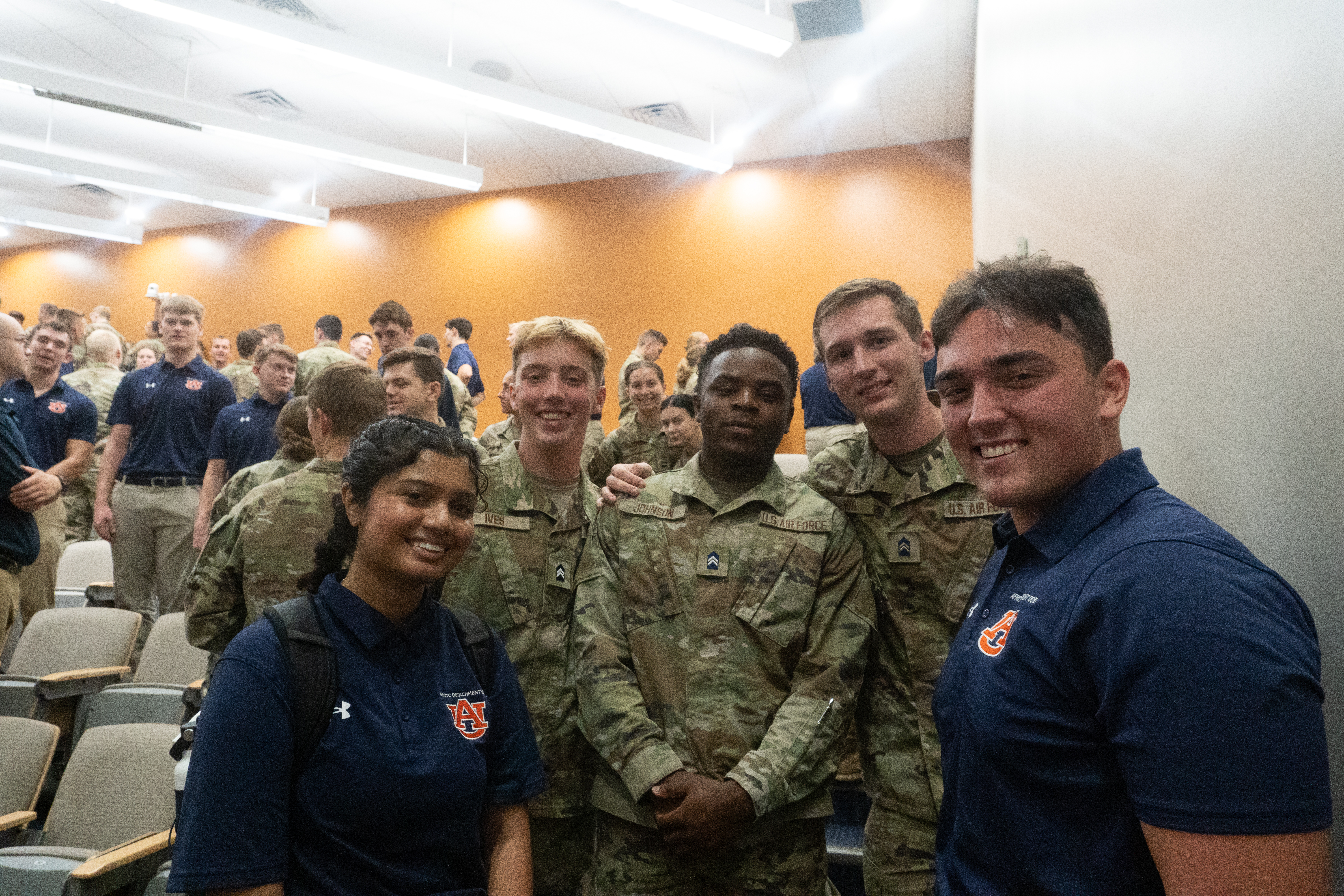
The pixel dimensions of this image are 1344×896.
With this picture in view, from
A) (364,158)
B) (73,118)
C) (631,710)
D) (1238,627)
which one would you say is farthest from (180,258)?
(1238,627)

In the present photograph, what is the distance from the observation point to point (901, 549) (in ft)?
5.57

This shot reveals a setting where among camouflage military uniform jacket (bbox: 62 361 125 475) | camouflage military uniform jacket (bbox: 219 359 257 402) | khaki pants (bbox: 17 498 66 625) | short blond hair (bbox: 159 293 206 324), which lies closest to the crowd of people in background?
khaki pants (bbox: 17 498 66 625)

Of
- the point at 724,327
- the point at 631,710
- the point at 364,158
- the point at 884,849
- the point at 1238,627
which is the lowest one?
the point at 884,849

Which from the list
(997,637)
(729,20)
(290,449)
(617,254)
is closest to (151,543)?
(290,449)

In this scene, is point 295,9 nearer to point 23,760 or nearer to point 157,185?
point 157,185

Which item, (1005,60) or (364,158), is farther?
(364,158)

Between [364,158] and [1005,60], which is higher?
[364,158]

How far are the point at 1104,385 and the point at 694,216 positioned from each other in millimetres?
7787

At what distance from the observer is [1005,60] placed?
3859mm

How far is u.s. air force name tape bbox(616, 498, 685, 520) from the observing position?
5.74 ft

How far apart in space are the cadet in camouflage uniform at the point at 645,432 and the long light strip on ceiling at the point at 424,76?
101 inches

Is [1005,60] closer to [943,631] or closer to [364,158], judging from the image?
[943,631]

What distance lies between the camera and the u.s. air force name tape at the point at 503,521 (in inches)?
72.1

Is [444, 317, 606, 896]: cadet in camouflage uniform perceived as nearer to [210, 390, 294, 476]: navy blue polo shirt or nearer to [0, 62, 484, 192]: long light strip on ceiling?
[210, 390, 294, 476]: navy blue polo shirt
